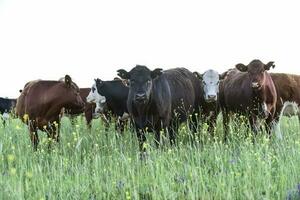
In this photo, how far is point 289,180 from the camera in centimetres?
658

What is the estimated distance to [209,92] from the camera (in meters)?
13.0

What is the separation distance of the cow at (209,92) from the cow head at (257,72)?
1210 millimetres

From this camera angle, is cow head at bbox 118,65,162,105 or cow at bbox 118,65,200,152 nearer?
cow head at bbox 118,65,162,105

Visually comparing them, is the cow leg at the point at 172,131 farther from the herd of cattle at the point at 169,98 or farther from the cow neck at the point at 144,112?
the cow neck at the point at 144,112

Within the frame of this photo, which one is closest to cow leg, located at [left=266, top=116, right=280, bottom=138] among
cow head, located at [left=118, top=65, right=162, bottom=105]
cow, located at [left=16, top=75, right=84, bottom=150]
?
cow head, located at [left=118, top=65, right=162, bottom=105]

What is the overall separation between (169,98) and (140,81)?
1.04m

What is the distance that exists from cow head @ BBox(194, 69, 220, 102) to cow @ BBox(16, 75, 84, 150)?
128 inches

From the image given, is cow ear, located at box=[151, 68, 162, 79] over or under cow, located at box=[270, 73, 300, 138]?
over

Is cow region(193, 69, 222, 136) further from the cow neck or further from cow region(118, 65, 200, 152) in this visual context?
the cow neck

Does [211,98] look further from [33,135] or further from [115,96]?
[33,135]

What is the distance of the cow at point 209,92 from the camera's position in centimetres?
1315

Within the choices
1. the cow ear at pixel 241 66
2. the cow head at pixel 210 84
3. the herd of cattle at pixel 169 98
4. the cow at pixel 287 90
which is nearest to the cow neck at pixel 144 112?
the herd of cattle at pixel 169 98

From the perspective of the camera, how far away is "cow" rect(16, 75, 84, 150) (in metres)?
11.5

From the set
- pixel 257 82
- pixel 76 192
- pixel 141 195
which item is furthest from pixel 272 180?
pixel 257 82
